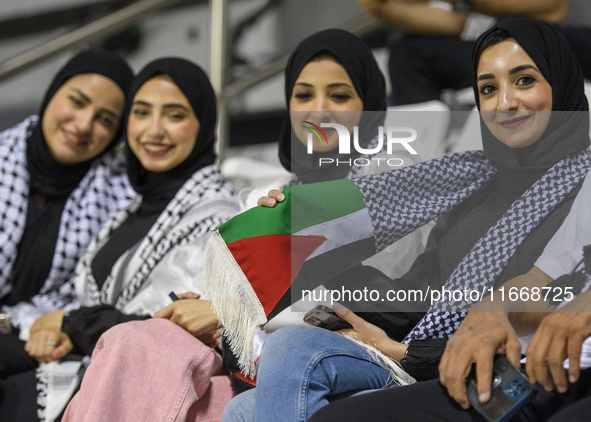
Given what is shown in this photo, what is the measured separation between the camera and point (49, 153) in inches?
90.6

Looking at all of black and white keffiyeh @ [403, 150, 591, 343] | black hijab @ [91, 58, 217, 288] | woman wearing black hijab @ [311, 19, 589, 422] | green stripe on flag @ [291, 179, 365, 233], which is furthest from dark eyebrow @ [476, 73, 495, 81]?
black hijab @ [91, 58, 217, 288]

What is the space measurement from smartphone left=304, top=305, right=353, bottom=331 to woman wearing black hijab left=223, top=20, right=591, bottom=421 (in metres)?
A: 0.02

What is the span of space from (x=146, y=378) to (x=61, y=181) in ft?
3.97

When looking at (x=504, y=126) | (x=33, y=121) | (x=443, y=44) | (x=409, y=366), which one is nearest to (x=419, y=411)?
(x=409, y=366)

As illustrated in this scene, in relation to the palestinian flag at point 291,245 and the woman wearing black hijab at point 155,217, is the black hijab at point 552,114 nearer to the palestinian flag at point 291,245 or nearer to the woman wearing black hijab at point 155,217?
the palestinian flag at point 291,245

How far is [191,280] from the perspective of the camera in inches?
67.2

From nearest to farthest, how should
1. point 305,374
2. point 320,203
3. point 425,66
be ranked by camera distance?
point 305,374, point 320,203, point 425,66

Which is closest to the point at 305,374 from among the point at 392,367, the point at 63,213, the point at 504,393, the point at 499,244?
the point at 392,367

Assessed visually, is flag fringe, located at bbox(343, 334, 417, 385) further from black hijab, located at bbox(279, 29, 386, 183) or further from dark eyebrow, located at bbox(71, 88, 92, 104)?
dark eyebrow, located at bbox(71, 88, 92, 104)

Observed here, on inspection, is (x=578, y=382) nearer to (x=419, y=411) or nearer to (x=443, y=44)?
(x=419, y=411)

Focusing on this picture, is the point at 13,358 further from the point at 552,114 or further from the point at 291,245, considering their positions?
the point at 552,114

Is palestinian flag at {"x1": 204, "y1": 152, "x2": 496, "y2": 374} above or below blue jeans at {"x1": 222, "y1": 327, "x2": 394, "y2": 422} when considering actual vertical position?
above

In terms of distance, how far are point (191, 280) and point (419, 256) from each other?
2.19 feet

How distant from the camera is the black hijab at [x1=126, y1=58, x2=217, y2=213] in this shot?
2045mm
